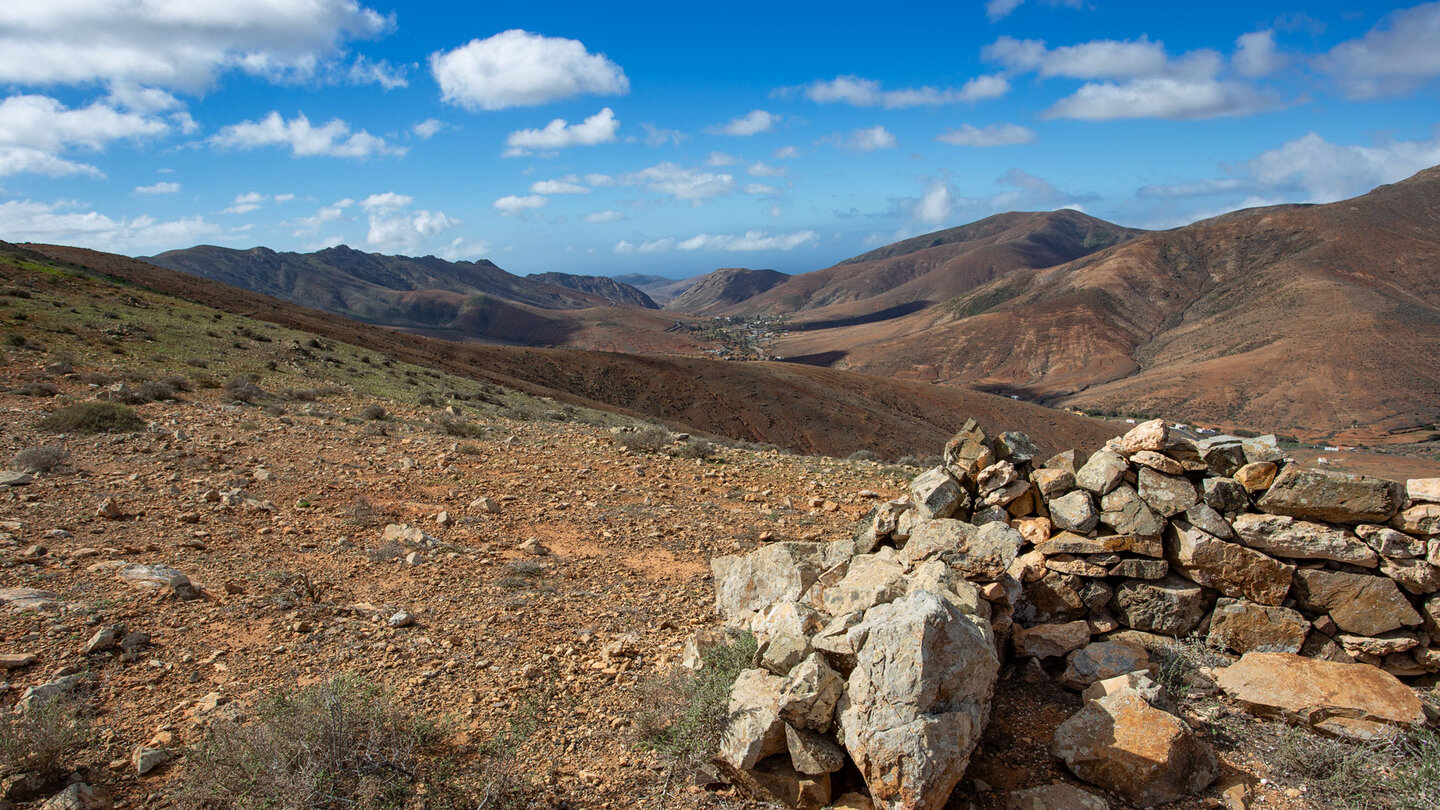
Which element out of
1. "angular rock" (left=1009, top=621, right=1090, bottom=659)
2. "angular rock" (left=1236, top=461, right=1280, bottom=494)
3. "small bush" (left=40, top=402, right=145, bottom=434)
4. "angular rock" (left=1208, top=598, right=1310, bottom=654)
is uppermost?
"angular rock" (left=1236, top=461, right=1280, bottom=494)

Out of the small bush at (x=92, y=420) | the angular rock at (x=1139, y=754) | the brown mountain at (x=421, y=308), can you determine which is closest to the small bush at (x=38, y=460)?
the small bush at (x=92, y=420)

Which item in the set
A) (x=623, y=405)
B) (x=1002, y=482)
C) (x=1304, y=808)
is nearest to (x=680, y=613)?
(x=1002, y=482)

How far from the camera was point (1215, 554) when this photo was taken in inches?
219

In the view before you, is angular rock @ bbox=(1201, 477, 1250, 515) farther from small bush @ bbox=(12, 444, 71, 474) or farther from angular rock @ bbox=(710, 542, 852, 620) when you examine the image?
small bush @ bbox=(12, 444, 71, 474)

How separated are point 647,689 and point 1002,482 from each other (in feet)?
12.8

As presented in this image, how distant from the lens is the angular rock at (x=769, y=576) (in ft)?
19.4

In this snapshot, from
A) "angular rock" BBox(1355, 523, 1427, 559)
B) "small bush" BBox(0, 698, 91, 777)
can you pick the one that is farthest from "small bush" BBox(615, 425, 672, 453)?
"angular rock" BBox(1355, 523, 1427, 559)

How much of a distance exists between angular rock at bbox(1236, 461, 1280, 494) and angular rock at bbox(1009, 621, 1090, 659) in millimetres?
1875

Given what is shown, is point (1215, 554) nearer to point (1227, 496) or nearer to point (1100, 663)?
point (1227, 496)

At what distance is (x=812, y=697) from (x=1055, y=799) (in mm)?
1653

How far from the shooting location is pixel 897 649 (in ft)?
13.2

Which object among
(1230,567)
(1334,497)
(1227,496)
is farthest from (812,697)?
(1334,497)

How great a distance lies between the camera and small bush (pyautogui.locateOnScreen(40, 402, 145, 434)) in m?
10.1

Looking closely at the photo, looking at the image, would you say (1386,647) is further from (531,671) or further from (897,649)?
(531,671)
